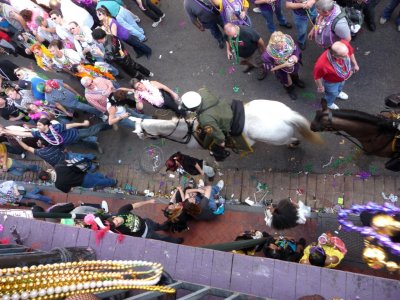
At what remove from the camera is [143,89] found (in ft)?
20.7

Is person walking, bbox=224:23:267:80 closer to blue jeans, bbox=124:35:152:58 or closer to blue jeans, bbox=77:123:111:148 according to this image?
blue jeans, bbox=124:35:152:58

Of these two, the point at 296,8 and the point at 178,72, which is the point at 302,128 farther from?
the point at 178,72

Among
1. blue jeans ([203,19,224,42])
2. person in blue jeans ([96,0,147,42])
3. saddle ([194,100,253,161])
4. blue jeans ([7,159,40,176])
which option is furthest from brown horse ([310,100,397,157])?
blue jeans ([7,159,40,176])

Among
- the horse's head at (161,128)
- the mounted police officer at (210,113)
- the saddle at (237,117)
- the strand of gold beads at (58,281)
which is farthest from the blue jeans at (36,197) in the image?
the strand of gold beads at (58,281)

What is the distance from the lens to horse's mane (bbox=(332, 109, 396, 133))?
471 cm

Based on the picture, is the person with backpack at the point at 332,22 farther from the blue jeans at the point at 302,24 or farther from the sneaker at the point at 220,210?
the sneaker at the point at 220,210

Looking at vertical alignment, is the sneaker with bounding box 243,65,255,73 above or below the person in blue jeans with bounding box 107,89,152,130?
above

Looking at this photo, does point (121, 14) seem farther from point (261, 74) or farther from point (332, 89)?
point (332, 89)

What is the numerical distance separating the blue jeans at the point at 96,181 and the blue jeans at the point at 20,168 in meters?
2.32

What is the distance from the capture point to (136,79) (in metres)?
6.47

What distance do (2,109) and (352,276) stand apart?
774 cm

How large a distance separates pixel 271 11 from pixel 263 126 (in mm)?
2703

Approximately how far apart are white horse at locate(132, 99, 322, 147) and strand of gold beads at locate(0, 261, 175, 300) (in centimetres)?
319

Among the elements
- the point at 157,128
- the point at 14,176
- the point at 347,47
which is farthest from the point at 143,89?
the point at 14,176
